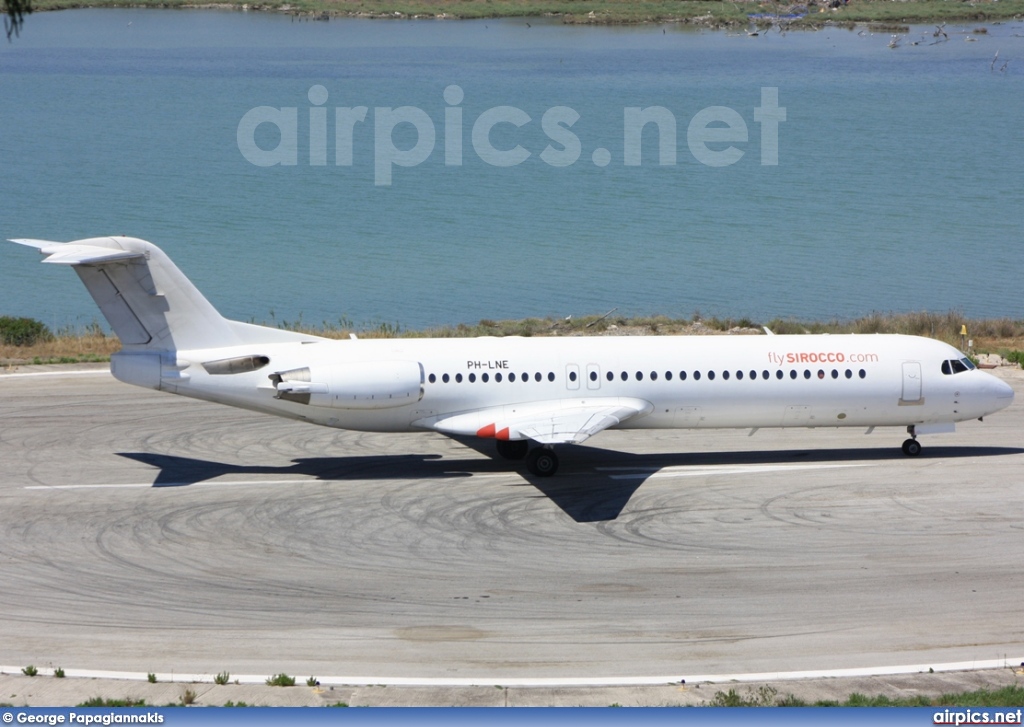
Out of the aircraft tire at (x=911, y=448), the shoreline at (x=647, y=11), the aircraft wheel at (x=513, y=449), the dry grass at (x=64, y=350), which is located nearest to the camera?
the aircraft wheel at (x=513, y=449)

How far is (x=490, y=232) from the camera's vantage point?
73688 mm

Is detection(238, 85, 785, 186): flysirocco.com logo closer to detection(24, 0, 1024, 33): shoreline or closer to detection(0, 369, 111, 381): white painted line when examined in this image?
detection(24, 0, 1024, 33): shoreline

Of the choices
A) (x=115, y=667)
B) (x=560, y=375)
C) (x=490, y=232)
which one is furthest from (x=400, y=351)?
(x=490, y=232)

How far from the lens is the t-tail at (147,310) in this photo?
27594 mm

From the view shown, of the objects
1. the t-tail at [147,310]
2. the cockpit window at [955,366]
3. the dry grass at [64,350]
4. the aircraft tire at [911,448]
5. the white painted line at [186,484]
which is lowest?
the aircraft tire at [911,448]

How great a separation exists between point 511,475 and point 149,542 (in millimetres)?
8404

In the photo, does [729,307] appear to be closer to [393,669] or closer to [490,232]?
[490,232]

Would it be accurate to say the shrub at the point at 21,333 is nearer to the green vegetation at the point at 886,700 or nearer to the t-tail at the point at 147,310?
the t-tail at the point at 147,310

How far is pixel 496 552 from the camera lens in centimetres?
2422

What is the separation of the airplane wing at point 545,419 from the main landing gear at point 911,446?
6594 mm

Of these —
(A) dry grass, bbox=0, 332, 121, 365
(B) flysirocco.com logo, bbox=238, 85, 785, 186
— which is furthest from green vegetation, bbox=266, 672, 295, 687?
(B) flysirocco.com logo, bbox=238, 85, 785, 186

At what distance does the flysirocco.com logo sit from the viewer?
311 ft

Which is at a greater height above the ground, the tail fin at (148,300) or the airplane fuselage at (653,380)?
the tail fin at (148,300)

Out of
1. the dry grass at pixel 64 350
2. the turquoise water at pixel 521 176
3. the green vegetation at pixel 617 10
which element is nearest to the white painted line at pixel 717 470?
the dry grass at pixel 64 350
